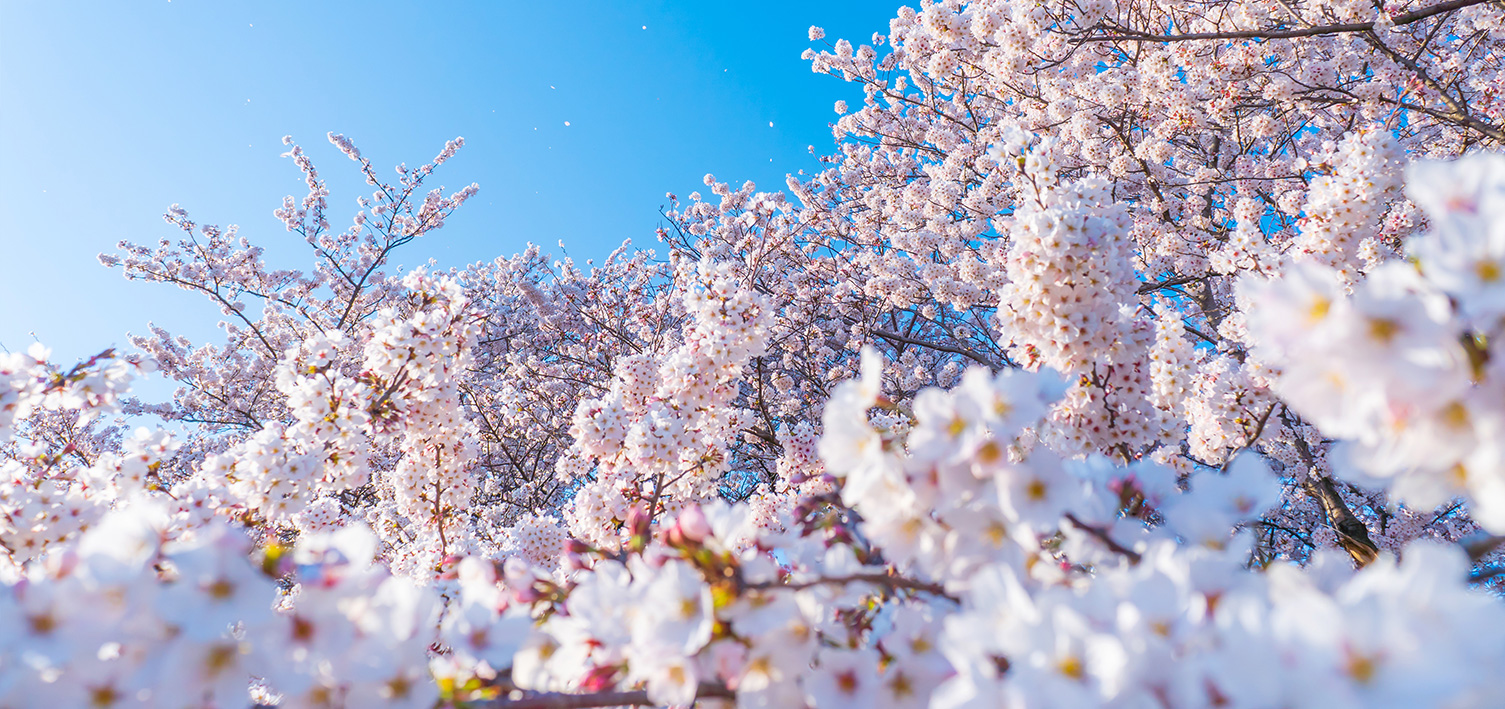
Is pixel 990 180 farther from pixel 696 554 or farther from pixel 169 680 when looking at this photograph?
pixel 169 680

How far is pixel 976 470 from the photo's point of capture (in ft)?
3.51

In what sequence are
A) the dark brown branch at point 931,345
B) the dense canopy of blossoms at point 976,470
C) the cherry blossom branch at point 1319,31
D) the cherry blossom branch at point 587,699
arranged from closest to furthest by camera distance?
the dense canopy of blossoms at point 976,470 → the cherry blossom branch at point 587,699 → the cherry blossom branch at point 1319,31 → the dark brown branch at point 931,345

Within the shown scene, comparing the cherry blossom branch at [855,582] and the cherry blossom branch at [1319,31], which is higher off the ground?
the cherry blossom branch at [1319,31]

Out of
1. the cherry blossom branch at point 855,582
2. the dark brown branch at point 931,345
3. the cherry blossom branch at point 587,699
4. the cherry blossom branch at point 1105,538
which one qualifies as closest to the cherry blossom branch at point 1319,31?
the dark brown branch at point 931,345

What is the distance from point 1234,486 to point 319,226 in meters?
12.1

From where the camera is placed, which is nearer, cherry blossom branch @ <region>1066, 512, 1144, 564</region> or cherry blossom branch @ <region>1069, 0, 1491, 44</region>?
cherry blossom branch @ <region>1066, 512, 1144, 564</region>

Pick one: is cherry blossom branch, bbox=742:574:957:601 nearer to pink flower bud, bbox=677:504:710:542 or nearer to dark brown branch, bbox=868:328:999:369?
pink flower bud, bbox=677:504:710:542

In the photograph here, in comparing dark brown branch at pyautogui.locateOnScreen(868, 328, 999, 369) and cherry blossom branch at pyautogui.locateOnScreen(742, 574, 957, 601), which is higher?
dark brown branch at pyautogui.locateOnScreen(868, 328, 999, 369)

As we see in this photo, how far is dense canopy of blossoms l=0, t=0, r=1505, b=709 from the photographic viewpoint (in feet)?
2.49

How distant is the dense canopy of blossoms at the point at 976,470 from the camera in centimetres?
76

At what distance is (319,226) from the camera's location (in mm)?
10016

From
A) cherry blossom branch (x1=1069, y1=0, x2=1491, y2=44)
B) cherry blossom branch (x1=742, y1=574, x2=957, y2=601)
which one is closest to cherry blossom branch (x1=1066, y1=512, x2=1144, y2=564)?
cherry blossom branch (x1=742, y1=574, x2=957, y2=601)

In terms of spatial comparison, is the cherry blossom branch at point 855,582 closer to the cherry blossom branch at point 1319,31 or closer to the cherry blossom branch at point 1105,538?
the cherry blossom branch at point 1105,538

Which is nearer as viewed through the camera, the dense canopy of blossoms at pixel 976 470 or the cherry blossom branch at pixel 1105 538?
the dense canopy of blossoms at pixel 976 470
